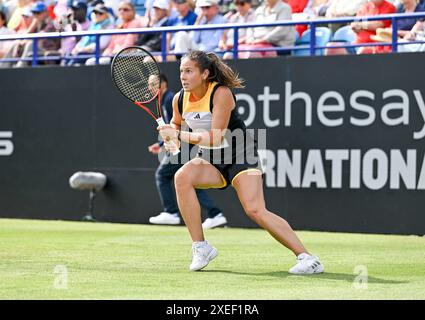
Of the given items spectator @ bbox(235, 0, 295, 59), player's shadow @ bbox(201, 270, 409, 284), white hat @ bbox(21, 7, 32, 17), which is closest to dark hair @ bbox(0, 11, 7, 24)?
white hat @ bbox(21, 7, 32, 17)

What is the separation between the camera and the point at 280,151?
1497cm

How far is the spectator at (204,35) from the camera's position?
16.2 m

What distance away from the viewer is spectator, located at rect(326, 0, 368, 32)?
50.4ft

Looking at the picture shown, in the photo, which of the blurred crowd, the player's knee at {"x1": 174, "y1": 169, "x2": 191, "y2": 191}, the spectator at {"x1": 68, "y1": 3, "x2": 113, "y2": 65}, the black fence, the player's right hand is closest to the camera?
the player's knee at {"x1": 174, "y1": 169, "x2": 191, "y2": 191}

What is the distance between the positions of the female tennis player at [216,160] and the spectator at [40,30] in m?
8.81

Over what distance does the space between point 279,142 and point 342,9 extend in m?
2.20

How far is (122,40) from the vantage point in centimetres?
1725

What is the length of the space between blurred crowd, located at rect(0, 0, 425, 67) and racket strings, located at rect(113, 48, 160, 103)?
16.1 ft

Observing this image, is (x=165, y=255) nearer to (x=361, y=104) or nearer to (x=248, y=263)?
(x=248, y=263)

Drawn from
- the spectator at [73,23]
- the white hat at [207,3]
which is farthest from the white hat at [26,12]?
the white hat at [207,3]

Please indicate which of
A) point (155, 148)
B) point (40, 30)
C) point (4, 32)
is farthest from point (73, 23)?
point (155, 148)

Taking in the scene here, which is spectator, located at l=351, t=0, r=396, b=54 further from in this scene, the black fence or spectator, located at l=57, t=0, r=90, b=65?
spectator, located at l=57, t=0, r=90, b=65

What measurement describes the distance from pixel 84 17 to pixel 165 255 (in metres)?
8.48

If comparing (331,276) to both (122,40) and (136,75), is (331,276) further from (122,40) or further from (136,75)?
(122,40)
